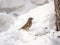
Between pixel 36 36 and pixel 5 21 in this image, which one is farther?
pixel 5 21

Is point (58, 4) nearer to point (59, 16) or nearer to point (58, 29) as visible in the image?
point (59, 16)

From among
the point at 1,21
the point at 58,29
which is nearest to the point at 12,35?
the point at 58,29

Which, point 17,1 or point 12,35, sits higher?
point 17,1

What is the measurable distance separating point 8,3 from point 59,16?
2.81m

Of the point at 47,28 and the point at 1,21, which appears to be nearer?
the point at 47,28

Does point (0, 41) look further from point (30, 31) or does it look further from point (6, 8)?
point (6, 8)

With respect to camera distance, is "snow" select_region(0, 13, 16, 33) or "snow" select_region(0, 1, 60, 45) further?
"snow" select_region(0, 13, 16, 33)

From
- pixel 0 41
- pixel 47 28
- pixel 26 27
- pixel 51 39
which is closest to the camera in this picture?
pixel 51 39

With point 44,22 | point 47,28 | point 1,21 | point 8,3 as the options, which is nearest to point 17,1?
point 8,3

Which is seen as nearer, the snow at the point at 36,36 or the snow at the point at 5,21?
the snow at the point at 36,36

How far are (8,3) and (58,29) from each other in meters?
2.79

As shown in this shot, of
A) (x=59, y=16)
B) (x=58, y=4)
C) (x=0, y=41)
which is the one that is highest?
(x=58, y=4)

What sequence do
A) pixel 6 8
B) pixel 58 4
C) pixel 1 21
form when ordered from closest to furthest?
pixel 58 4, pixel 1 21, pixel 6 8

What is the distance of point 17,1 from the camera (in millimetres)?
5016
